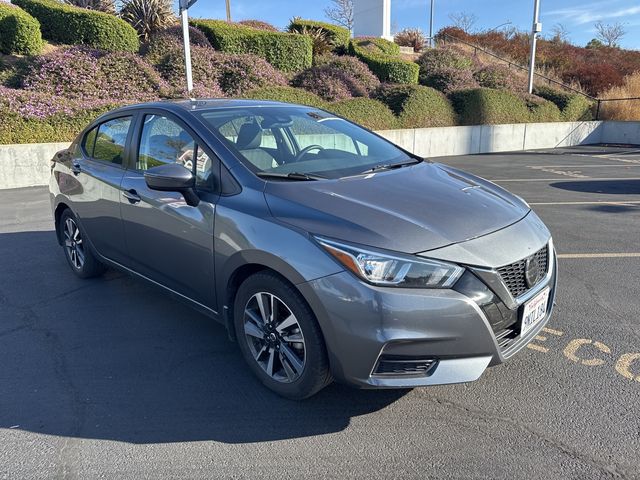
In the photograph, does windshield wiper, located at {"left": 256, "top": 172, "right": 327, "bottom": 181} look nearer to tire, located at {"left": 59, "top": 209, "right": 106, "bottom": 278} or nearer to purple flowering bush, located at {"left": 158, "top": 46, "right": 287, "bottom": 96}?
tire, located at {"left": 59, "top": 209, "right": 106, "bottom": 278}

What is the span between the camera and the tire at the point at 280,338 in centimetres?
256

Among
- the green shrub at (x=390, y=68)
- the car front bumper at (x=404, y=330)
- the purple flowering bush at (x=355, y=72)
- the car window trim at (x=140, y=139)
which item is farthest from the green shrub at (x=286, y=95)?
the car front bumper at (x=404, y=330)

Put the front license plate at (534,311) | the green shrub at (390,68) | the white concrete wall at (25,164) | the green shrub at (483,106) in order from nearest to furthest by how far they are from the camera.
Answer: the front license plate at (534,311) → the white concrete wall at (25,164) → the green shrub at (483,106) → the green shrub at (390,68)

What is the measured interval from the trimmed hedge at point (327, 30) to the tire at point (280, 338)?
18.7 m

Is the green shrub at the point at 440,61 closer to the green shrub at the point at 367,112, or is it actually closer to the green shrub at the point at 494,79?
the green shrub at the point at 494,79

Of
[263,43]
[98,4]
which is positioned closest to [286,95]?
[263,43]

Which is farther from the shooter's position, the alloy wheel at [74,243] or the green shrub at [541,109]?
the green shrub at [541,109]

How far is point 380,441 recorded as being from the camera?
252 cm

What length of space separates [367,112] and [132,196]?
12259mm

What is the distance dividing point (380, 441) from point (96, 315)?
8.54 ft

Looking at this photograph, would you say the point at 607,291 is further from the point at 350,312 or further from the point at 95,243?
the point at 95,243

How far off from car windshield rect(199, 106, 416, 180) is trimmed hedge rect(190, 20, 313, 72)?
43.4 feet

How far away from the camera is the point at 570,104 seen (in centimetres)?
2020

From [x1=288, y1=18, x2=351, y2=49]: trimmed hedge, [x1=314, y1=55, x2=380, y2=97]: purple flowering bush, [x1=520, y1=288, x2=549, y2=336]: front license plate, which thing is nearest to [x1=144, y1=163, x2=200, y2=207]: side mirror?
[x1=520, y1=288, x2=549, y2=336]: front license plate
